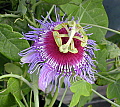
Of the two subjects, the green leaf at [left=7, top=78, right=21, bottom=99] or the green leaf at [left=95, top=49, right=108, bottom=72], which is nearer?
the green leaf at [left=7, top=78, right=21, bottom=99]

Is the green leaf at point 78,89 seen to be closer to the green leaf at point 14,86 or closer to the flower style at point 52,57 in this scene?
the flower style at point 52,57

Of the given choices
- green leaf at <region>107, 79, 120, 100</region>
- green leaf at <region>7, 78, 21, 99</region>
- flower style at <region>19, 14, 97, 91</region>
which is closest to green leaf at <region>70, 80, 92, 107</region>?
flower style at <region>19, 14, 97, 91</region>

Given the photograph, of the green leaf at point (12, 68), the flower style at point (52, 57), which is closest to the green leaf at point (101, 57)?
the flower style at point (52, 57)

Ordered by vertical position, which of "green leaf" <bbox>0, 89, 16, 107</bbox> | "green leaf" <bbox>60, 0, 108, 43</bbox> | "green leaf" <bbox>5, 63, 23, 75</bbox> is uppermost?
"green leaf" <bbox>60, 0, 108, 43</bbox>

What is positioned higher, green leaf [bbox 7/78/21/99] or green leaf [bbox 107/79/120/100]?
green leaf [bbox 7/78/21/99]

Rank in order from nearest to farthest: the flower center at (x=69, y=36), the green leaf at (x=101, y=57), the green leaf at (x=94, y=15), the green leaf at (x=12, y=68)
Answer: the flower center at (x=69, y=36), the green leaf at (x=12, y=68), the green leaf at (x=94, y=15), the green leaf at (x=101, y=57)

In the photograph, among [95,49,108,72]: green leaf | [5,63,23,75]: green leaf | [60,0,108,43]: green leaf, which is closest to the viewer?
[5,63,23,75]: green leaf

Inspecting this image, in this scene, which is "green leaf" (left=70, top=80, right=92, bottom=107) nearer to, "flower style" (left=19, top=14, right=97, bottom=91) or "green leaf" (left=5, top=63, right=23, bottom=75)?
"flower style" (left=19, top=14, right=97, bottom=91)

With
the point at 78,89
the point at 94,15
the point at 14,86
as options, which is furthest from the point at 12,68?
the point at 94,15
